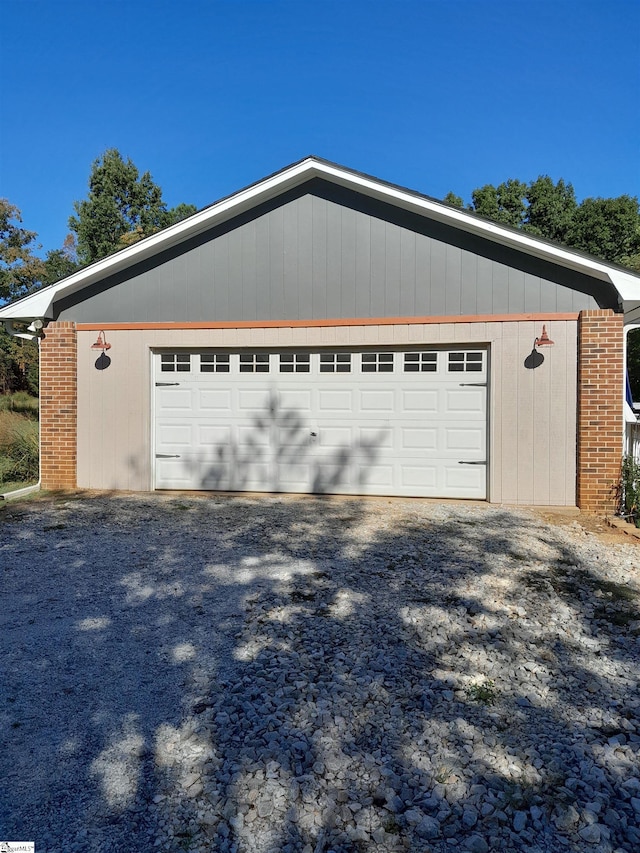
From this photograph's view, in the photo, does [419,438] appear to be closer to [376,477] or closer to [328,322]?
[376,477]

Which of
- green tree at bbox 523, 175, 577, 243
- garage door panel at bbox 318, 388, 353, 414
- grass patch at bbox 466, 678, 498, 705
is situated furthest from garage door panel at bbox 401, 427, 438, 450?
green tree at bbox 523, 175, 577, 243

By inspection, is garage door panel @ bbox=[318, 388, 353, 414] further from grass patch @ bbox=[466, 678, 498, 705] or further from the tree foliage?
the tree foliage

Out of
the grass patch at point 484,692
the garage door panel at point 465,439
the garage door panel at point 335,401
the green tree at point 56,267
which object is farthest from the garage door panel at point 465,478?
the green tree at point 56,267

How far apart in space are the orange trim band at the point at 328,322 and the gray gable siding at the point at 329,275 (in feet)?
0.27

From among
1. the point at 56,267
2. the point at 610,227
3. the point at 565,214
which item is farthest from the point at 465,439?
the point at 56,267

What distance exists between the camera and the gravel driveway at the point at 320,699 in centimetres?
182

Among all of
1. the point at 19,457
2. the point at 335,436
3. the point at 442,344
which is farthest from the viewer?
the point at 19,457

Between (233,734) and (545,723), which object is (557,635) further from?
(233,734)

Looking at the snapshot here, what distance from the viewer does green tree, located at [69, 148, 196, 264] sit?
78.9 feet

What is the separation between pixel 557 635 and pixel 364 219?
247 inches

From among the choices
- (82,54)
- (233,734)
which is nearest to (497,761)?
(233,734)

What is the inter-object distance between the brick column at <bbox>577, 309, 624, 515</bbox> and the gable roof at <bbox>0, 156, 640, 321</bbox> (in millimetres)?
466

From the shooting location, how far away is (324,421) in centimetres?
799

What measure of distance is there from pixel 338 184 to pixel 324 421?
3562 mm
